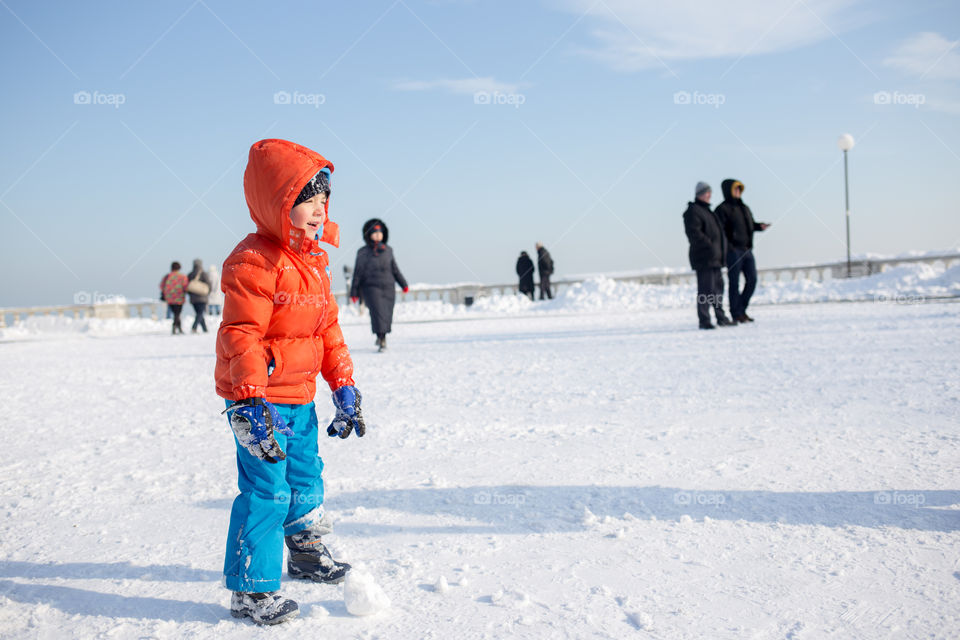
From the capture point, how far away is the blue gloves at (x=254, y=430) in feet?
6.69

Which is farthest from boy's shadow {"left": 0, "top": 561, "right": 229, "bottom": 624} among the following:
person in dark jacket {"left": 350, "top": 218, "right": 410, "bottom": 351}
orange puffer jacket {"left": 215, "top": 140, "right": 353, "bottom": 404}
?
person in dark jacket {"left": 350, "top": 218, "right": 410, "bottom": 351}

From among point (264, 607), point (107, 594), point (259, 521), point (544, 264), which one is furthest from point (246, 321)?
point (544, 264)

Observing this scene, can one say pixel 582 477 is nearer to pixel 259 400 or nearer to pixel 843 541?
pixel 843 541

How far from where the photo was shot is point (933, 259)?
23.4 m

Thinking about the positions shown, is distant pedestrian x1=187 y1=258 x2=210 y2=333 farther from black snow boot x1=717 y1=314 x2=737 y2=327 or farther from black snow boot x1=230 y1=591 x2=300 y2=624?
black snow boot x1=230 y1=591 x2=300 y2=624

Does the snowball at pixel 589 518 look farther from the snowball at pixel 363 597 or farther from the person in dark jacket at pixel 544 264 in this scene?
the person in dark jacket at pixel 544 264

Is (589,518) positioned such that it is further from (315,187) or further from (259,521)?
(315,187)

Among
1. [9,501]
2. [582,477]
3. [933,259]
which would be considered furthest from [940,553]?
[933,259]

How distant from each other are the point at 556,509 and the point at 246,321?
5.29 ft

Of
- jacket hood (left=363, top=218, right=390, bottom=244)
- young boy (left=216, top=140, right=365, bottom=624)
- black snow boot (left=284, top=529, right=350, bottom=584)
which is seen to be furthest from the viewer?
jacket hood (left=363, top=218, right=390, bottom=244)

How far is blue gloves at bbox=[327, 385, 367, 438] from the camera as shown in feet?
7.97

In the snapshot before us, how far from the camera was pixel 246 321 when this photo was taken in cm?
211

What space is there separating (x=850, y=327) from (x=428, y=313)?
15.2 m

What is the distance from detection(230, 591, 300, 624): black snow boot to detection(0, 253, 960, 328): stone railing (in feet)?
77.3
